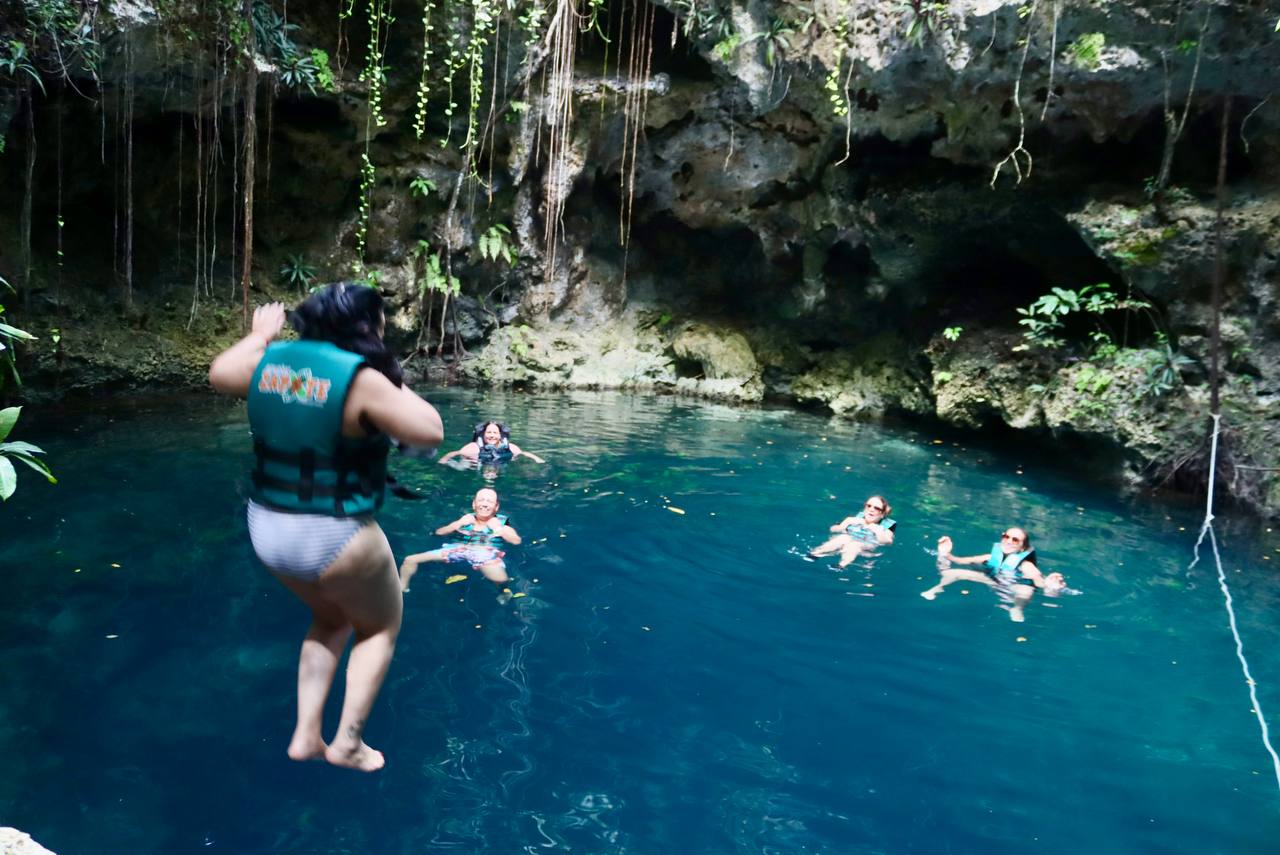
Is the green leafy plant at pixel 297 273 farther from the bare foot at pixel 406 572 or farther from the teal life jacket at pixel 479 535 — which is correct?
the bare foot at pixel 406 572

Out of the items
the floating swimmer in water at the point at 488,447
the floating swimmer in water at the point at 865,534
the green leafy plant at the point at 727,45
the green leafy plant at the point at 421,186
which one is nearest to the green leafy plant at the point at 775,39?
the green leafy plant at the point at 727,45

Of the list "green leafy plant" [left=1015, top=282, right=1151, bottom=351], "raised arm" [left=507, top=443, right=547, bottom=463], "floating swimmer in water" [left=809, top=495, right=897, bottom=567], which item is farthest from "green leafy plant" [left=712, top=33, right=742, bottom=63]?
"floating swimmer in water" [left=809, top=495, right=897, bottom=567]

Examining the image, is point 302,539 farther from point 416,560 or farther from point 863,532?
point 863,532

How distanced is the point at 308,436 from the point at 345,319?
14.2 inches

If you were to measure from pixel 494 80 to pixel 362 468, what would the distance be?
11544mm

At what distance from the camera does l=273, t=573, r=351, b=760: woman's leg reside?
114 inches

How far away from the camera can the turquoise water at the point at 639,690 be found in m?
3.58

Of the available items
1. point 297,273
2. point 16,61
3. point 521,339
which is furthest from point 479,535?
point 521,339

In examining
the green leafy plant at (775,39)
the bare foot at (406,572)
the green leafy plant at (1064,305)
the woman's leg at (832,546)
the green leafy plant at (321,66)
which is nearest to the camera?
the bare foot at (406,572)

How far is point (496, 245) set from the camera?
47.8ft

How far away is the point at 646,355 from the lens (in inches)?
637

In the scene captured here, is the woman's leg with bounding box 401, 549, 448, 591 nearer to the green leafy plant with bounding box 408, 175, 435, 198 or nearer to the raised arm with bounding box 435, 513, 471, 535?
the raised arm with bounding box 435, 513, 471, 535

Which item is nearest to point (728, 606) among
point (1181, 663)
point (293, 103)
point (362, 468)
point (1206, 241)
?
point (1181, 663)

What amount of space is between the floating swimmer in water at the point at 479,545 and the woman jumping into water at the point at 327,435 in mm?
3388
